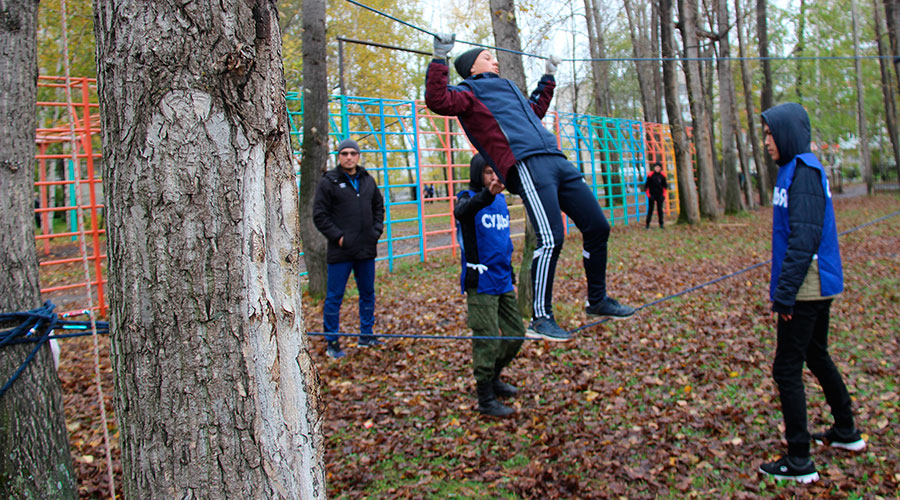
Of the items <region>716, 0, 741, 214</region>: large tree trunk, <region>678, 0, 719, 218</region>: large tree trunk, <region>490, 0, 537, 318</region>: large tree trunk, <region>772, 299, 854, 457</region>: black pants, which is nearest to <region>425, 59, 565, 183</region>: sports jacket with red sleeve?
<region>772, 299, 854, 457</region>: black pants

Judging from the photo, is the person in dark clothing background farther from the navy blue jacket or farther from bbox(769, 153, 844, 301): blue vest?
bbox(769, 153, 844, 301): blue vest

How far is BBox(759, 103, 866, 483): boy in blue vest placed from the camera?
358 cm

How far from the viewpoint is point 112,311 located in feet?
5.91

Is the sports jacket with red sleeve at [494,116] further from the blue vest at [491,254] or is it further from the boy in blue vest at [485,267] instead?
the blue vest at [491,254]

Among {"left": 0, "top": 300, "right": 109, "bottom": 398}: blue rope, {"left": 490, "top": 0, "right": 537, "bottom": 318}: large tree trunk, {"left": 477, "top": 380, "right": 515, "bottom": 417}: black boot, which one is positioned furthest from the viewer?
{"left": 490, "top": 0, "right": 537, "bottom": 318}: large tree trunk

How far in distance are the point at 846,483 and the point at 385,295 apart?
6846 millimetres

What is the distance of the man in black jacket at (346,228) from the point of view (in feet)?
20.9

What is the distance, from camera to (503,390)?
538 centimetres

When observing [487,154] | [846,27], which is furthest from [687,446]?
[846,27]

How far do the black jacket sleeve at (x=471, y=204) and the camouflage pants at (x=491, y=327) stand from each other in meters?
0.58

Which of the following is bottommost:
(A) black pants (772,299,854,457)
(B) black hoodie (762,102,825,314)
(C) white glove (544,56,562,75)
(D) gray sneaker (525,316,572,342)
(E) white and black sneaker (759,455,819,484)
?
(E) white and black sneaker (759,455,819,484)

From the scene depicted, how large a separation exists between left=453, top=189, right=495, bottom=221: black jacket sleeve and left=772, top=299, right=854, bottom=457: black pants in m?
2.01

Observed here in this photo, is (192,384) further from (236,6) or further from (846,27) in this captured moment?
(846,27)

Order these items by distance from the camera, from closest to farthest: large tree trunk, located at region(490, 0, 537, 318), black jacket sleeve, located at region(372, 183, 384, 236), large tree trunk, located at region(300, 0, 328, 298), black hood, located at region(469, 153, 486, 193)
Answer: black hood, located at region(469, 153, 486, 193) → black jacket sleeve, located at region(372, 183, 384, 236) → large tree trunk, located at region(490, 0, 537, 318) → large tree trunk, located at region(300, 0, 328, 298)
